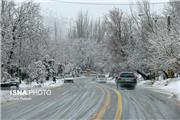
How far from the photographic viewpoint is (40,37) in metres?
36.2

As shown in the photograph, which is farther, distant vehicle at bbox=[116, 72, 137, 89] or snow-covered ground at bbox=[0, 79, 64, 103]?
distant vehicle at bbox=[116, 72, 137, 89]

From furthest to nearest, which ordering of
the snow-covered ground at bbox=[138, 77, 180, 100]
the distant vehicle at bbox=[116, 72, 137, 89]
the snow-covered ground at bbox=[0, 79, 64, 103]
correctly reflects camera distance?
the distant vehicle at bbox=[116, 72, 137, 89] → the snow-covered ground at bbox=[138, 77, 180, 100] → the snow-covered ground at bbox=[0, 79, 64, 103]

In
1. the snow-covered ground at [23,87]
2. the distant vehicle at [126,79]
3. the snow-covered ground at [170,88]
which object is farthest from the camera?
the distant vehicle at [126,79]

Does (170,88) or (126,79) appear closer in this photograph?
(170,88)

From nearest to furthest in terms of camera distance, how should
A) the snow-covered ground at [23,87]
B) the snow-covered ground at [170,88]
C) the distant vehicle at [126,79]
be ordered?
the snow-covered ground at [23,87]
the snow-covered ground at [170,88]
the distant vehicle at [126,79]

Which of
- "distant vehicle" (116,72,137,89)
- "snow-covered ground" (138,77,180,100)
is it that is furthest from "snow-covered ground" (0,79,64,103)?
"snow-covered ground" (138,77,180,100)

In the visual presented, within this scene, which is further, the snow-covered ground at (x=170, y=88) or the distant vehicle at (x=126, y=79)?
the distant vehicle at (x=126, y=79)

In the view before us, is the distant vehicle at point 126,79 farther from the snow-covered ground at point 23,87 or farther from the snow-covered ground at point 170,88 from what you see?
the snow-covered ground at point 23,87

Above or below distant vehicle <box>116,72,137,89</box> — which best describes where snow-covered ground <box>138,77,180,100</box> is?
below

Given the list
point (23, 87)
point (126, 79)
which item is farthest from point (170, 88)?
point (23, 87)

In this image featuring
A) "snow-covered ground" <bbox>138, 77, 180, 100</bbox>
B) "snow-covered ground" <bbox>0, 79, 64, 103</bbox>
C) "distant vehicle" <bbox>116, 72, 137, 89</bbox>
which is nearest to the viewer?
"snow-covered ground" <bbox>0, 79, 64, 103</bbox>

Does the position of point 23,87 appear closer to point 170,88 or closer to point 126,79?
point 126,79

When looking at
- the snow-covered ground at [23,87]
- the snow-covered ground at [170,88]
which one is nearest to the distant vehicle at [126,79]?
the snow-covered ground at [170,88]

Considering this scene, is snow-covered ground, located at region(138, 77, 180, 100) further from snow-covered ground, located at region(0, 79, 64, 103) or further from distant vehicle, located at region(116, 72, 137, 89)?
snow-covered ground, located at region(0, 79, 64, 103)
